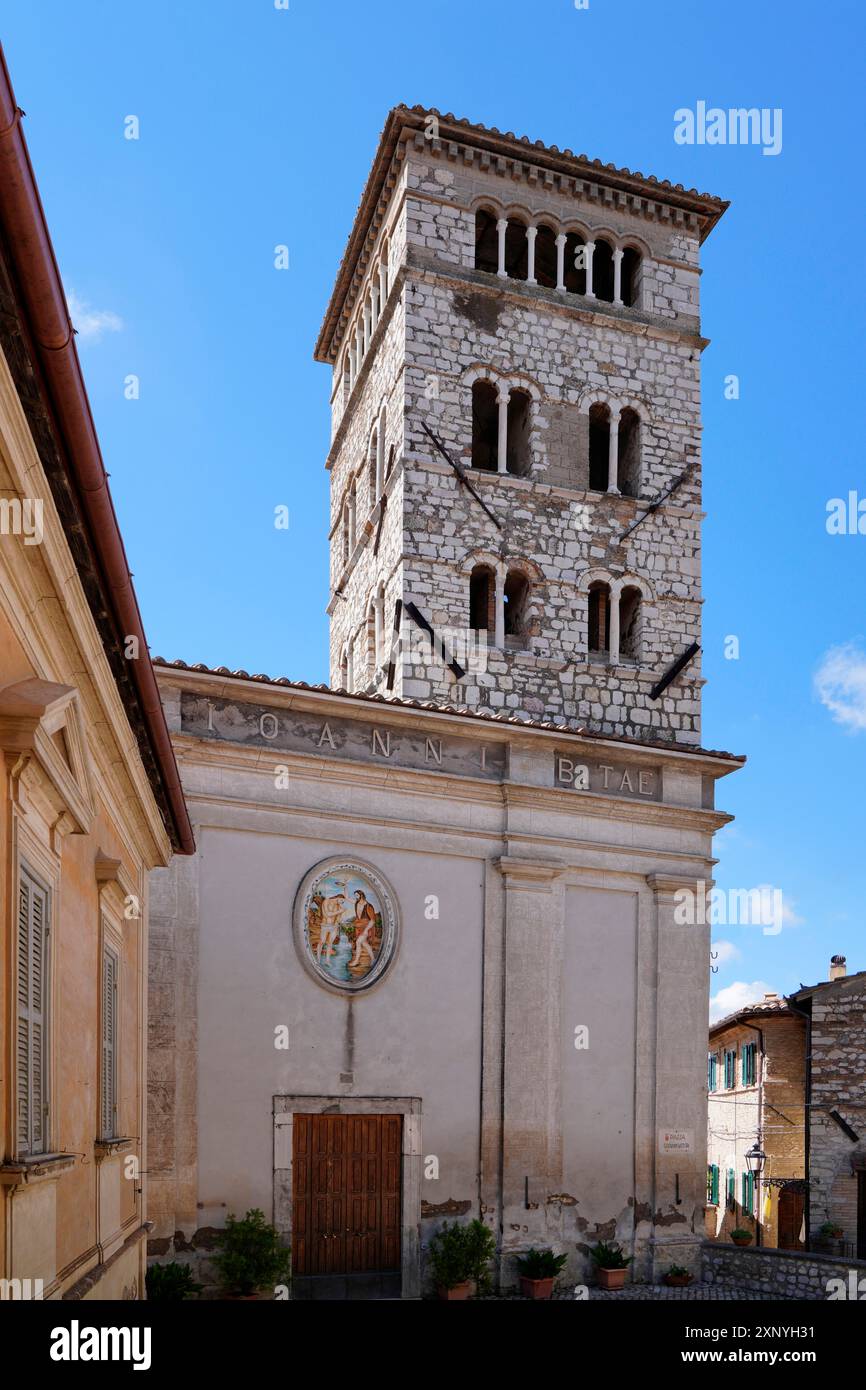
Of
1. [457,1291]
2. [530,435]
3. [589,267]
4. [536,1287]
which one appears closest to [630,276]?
[589,267]

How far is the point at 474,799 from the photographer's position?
18266mm

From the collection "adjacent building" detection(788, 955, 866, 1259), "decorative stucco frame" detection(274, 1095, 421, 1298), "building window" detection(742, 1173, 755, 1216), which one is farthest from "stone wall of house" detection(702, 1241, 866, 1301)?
"building window" detection(742, 1173, 755, 1216)

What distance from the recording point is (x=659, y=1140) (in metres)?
18.6

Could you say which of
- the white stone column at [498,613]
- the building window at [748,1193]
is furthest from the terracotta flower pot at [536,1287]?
the building window at [748,1193]

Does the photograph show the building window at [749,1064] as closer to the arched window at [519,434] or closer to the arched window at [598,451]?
the arched window at [598,451]

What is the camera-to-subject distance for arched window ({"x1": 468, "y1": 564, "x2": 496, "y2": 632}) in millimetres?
21281

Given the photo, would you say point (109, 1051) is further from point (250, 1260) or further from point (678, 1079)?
point (678, 1079)

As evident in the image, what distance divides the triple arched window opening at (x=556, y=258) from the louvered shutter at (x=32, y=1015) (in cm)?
1873

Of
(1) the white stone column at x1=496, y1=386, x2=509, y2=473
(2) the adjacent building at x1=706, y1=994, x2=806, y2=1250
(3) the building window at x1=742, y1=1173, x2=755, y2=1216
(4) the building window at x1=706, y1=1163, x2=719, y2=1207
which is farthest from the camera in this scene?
(4) the building window at x1=706, y1=1163, x2=719, y2=1207

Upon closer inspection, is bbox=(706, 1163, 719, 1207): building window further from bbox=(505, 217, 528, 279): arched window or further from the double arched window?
bbox=(505, 217, 528, 279): arched window

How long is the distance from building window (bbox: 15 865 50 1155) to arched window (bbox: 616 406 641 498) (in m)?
18.1

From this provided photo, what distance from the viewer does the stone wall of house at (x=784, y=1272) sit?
667 inches

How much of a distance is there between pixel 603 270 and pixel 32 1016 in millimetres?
20947
